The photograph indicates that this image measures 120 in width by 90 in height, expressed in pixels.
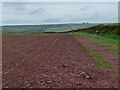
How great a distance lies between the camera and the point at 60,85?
559 cm

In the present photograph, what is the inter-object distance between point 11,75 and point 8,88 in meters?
1.53

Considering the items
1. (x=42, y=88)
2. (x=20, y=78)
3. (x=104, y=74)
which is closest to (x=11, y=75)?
(x=20, y=78)

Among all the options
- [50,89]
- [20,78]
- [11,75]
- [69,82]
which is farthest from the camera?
[11,75]

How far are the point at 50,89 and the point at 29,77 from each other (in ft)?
5.22

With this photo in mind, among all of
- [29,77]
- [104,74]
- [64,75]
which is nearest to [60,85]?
[64,75]

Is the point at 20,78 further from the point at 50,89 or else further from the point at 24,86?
the point at 50,89

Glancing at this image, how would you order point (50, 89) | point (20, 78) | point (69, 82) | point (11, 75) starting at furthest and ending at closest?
point (11, 75) < point (20, 78) < point (69, 82) < point (50, 89)

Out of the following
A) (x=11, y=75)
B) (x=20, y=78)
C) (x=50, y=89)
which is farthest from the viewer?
(x=11, y=75)

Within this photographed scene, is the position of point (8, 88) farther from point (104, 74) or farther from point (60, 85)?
point (104, 74)

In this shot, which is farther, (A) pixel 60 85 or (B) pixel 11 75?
(B) pixel 11 75

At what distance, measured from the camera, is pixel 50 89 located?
5.27m

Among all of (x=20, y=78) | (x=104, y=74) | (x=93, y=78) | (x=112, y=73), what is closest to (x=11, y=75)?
(x=20, y=78)

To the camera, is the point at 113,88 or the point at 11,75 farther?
the point at 11,75

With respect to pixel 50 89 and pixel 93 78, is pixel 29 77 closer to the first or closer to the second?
pixel 50 89
